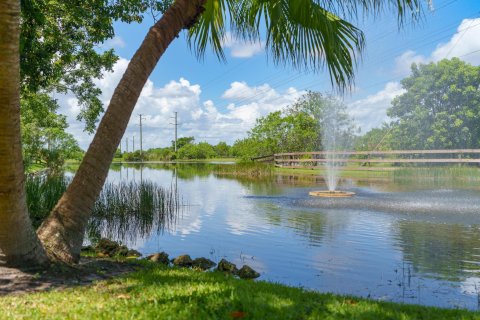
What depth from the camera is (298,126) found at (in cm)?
4344

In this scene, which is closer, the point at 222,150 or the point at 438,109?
the point at 438,109

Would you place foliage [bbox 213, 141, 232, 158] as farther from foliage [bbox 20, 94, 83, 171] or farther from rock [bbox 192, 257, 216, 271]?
rock [bbox 192, 257, 216, 271]

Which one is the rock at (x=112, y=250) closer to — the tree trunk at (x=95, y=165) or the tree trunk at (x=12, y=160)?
the tree trunk at (x=95, y=165)

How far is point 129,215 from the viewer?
41.6 ft

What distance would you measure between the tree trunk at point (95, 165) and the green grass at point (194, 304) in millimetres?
1018

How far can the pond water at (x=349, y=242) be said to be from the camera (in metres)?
6.52

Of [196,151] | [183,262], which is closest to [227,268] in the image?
[183,262]

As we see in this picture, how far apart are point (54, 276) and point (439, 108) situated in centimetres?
4232

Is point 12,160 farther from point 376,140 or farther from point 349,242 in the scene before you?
point 376,140

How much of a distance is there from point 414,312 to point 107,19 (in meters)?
10.0

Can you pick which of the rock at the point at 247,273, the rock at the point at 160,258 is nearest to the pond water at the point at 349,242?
the rock at the point at 247,273

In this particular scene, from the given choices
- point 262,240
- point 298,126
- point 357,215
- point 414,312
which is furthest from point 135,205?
point 298,126

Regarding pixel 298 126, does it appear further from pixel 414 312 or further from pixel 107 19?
pixel 414 312

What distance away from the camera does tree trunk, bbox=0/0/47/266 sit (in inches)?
172
